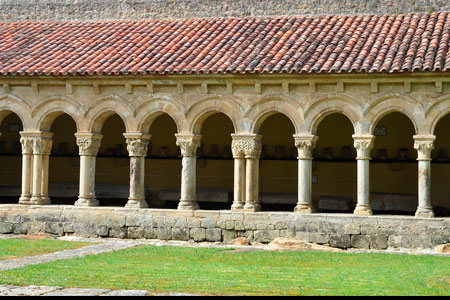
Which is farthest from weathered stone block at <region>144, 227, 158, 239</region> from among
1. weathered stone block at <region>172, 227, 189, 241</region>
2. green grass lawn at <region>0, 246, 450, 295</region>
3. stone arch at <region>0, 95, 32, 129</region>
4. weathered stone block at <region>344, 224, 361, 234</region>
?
weathered stone block at <region>344, 224, 361, 234</region>

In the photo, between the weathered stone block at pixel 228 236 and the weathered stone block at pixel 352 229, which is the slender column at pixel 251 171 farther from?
the weathered stone block at pixel 352 229

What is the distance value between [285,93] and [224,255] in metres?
4.52

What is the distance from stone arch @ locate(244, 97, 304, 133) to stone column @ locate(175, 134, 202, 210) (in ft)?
4.76

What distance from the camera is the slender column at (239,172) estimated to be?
1841cm

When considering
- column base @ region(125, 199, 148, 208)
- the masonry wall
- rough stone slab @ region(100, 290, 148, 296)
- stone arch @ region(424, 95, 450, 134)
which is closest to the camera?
rough stone slab @ region(100, 290, 148, 296)

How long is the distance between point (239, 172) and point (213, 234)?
159 centimetres

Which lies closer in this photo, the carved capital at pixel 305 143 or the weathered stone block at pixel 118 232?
the carved capital at pixel 305 143

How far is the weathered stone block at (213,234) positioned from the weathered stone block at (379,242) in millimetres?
3480

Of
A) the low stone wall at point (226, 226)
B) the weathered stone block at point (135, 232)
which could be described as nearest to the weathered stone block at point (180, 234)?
the low stone wall at point (226, 226)

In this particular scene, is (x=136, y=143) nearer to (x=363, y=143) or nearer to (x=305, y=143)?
(x=305, y=143)

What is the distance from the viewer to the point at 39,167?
1997cm

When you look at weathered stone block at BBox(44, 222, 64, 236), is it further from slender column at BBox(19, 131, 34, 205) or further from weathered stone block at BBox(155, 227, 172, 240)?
weathered stone block at BBox(155, 227, 172, 240)

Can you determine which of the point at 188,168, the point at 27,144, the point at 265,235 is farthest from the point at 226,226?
the point at 27,144

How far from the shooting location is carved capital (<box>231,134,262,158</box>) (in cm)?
1831
